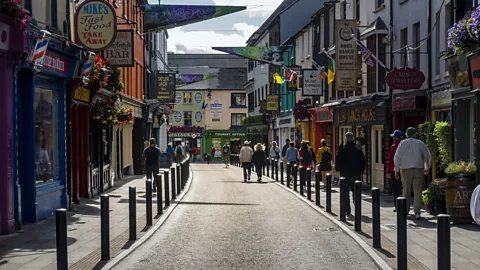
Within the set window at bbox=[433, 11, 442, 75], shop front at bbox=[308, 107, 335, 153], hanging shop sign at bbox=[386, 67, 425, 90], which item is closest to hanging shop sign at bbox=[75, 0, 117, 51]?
hanging shop sign at bbox=[386, 67, 425, 90]

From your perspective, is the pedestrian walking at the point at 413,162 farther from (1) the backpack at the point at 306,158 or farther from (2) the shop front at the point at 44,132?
(1) the backpack at the point at 306,158

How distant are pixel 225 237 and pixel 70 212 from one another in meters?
5.80

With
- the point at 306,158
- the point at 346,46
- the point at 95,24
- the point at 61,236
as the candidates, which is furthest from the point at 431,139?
the point at 61,236

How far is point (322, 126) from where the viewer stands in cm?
3788

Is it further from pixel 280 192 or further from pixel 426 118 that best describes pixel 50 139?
pixel 426 118

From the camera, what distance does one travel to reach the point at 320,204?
19.3 metres

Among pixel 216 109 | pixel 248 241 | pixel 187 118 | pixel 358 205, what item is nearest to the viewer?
pixel 248 241

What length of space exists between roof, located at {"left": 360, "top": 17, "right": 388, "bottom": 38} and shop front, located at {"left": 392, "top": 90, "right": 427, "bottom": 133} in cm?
258

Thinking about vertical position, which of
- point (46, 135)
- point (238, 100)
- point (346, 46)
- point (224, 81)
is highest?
point (224, 81)

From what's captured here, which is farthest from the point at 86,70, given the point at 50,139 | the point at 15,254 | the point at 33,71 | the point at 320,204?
the point at 15,254

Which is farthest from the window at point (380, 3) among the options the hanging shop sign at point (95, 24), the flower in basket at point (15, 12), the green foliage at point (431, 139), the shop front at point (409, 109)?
the flower in basket at point (15, 12)

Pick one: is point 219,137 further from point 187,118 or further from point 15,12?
point 15,12

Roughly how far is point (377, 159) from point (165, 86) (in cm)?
1599

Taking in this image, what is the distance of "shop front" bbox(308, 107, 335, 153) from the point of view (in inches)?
1373
